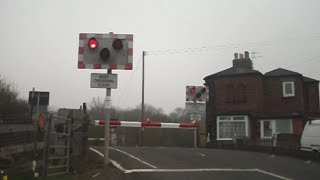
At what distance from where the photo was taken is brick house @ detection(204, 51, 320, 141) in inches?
1727

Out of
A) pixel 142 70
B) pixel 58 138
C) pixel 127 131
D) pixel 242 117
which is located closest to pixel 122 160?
pixel 58 138

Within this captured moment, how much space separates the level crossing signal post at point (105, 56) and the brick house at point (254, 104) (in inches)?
1243

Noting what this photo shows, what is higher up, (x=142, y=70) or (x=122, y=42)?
(x=142, y=70)

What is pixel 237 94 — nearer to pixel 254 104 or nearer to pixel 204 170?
pixel 254 104

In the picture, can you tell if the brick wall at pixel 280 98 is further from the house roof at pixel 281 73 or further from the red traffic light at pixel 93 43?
the red traffic light at pixel 93 43

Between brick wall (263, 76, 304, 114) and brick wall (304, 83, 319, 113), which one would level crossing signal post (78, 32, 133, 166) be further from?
brick wall (304, 83, 319, 113)

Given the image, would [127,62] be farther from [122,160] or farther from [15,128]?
[15,128]

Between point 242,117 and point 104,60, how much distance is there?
32.5 m

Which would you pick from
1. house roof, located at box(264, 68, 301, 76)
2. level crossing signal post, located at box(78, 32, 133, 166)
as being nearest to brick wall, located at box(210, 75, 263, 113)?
house roof, located at box(264, 68, 301, 76)

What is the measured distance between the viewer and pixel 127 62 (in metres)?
13.3

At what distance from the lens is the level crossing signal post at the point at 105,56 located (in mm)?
13328

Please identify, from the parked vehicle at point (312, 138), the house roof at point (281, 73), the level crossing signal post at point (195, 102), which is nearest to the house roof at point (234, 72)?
the house roof at point (281, 73)

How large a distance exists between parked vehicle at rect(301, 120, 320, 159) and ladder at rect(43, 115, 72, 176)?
15472mm

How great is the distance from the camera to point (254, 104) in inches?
1774
